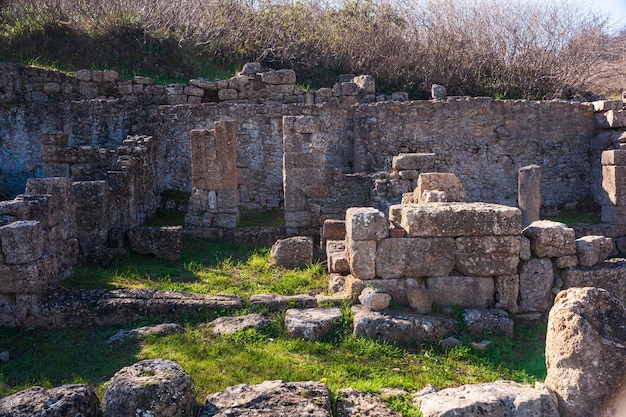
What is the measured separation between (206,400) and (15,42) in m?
18.6

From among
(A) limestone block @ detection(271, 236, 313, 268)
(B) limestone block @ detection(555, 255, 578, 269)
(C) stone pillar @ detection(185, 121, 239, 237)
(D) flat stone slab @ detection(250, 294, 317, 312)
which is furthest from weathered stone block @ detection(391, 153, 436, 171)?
(D) flat stone slab @ detection(250, 294, 317, 312)

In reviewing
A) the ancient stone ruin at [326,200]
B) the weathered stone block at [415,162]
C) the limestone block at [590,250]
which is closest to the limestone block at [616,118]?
the ancient stone ruin at [326,200]

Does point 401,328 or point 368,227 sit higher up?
point 368,227

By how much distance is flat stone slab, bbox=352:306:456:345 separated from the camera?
22.7ft

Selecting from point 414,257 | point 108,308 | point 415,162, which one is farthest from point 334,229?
point 108,308

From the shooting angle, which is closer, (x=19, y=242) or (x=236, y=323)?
(x=236, y=323)

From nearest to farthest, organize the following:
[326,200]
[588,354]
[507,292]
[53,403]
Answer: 1. [53,403]
2. [588,354]
3. [507,292]
4. [326,200]

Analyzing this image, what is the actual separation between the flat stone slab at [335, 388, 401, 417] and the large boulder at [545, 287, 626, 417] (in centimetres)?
140

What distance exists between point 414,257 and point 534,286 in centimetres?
162

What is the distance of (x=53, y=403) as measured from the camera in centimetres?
464

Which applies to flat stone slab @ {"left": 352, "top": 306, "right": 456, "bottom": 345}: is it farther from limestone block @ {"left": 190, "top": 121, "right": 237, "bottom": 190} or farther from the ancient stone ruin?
limestone block @ {"left": 190, "top": 121, "right": 237, "bottom": 190}

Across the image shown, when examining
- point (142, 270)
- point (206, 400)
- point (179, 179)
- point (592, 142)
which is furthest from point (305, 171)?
point (592, 142)

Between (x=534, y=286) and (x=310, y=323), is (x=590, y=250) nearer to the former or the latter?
(x=534, y=286)

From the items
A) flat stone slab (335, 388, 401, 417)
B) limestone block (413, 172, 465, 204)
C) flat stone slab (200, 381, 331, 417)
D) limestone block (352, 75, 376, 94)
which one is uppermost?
limestone block (352, 75, 376, 94)
